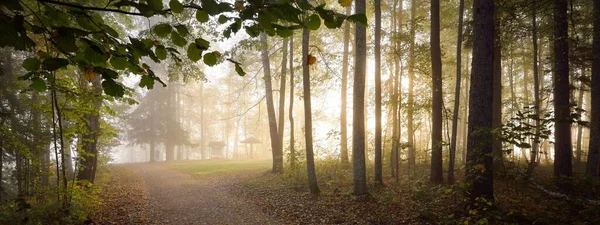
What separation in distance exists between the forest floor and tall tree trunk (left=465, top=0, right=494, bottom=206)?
16.8 inches

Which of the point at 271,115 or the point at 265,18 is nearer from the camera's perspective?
the point at 265,18

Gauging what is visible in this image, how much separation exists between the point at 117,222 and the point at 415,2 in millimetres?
15509

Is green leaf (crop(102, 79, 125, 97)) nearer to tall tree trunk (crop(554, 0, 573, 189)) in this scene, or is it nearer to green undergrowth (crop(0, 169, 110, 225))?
green undergrowth (crop(0, 169, 110, 225))

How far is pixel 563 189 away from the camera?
8.55 m

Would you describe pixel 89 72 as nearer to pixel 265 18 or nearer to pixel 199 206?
pixel 265 18

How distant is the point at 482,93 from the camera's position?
700 cm

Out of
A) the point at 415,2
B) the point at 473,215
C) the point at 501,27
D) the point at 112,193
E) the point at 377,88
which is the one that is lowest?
the point at 112,193

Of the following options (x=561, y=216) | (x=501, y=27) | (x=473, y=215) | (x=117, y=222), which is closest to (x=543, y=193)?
(x=561, y=216)

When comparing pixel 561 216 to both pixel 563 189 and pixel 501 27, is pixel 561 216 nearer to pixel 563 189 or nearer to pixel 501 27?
pixel 563 189

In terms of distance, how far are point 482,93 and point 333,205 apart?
16.4 ft

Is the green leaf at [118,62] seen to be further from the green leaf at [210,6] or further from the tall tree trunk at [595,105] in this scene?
the tall tree trunk at [595,105]

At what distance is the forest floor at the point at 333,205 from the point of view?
22.3ft

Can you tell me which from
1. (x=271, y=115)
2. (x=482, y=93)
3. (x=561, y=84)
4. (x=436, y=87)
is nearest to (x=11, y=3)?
(x=482, y=93)

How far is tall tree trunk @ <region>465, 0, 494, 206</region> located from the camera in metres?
6.89
